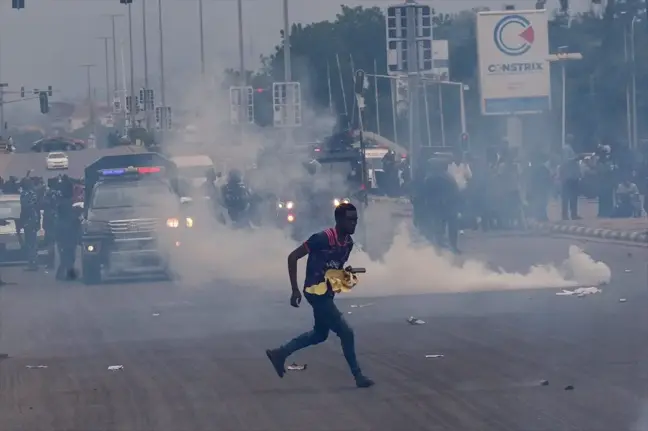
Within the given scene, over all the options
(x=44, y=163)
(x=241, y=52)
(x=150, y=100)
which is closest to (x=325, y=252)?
(x=241, y=52)

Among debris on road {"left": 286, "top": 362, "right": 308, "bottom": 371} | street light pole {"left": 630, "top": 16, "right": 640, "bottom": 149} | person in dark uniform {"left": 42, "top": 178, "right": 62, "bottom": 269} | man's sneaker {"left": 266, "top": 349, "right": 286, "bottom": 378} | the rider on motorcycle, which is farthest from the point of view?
street light pole {"left": 630, "top": 16, "right": 640, "bottom": 149}

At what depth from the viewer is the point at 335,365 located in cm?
1267

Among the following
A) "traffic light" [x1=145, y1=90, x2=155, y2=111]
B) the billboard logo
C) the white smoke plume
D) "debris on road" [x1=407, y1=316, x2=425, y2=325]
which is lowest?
the white smoke plume

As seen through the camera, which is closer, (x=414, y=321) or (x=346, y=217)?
(x=346, y=217)

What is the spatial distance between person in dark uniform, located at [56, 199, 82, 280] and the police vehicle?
0.44 meters

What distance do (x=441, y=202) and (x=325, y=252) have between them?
14.1m

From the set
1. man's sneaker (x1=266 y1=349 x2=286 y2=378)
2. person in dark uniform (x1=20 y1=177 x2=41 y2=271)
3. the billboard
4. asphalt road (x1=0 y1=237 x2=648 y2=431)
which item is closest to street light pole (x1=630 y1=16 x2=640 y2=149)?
the billboard

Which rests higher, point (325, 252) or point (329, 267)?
point (325, 252)

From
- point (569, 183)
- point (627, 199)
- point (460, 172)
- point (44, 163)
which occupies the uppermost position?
point (44, 163)

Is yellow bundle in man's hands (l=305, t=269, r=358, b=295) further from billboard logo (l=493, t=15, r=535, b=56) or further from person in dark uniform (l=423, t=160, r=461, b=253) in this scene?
billboard logo (l=493, t=15, r=535, b=56)

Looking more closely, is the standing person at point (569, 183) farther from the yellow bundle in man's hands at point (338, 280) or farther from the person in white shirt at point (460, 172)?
the yellow bundle in man's hands at point (338, 280)

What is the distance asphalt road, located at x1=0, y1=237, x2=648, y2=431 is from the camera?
9.95m

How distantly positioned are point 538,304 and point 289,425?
321 inches

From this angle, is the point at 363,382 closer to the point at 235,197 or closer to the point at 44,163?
the point at 235,197
